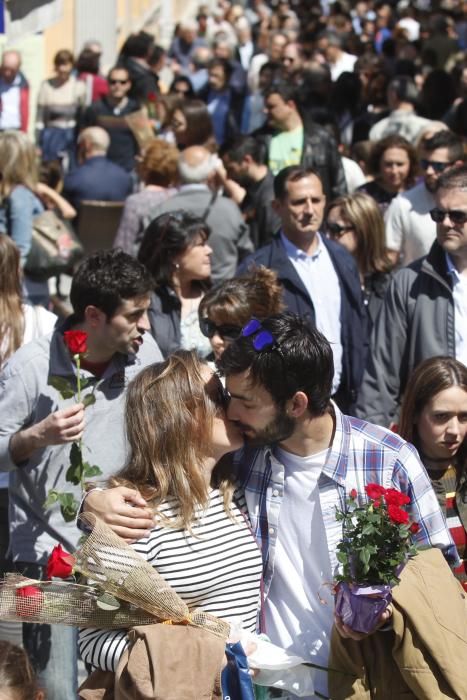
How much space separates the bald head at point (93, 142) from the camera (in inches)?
399

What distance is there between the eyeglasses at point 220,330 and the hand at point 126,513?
5.92 feet

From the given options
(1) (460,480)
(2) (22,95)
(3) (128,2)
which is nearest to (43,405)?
(1) (460,480)

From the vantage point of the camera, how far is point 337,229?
700cm

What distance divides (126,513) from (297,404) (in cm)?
56

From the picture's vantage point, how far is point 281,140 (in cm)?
889

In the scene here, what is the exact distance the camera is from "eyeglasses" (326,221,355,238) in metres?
6.94

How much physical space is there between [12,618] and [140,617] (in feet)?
1.15

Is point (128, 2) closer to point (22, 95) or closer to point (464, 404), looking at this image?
point (22, 95)

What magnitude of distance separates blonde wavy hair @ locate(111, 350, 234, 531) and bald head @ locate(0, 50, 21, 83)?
387 inches

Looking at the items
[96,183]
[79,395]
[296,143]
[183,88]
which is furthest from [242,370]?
[183,88]

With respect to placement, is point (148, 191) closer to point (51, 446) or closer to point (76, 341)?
point (51, 446)

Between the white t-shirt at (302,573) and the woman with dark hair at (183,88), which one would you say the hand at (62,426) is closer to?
the white t-shirt at (302,573)

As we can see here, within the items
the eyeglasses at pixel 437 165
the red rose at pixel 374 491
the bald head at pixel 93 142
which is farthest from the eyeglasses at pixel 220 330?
the bald head at pixel 93 142

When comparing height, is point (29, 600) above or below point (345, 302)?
above
